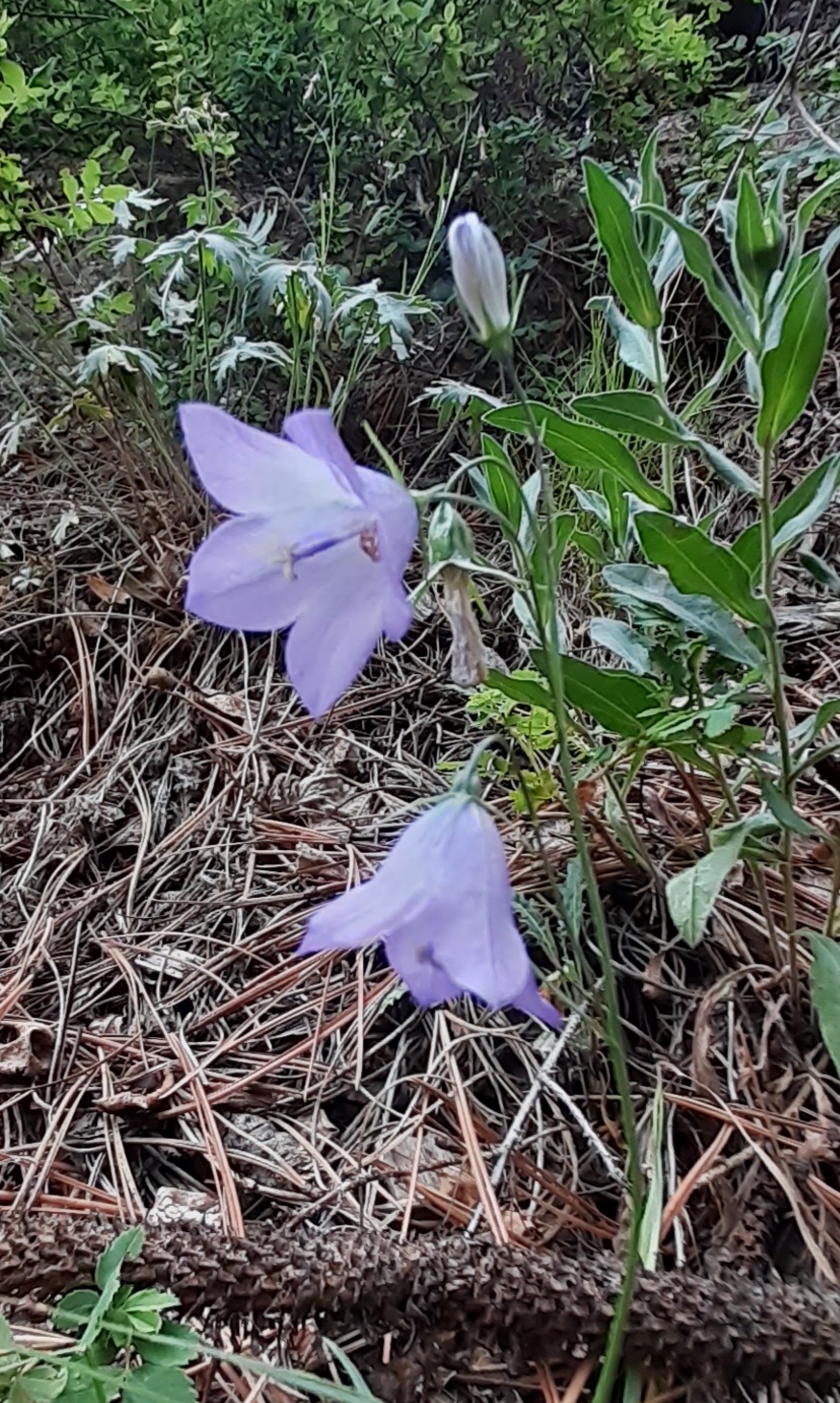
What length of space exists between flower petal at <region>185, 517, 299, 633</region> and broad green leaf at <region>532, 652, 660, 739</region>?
0.35m

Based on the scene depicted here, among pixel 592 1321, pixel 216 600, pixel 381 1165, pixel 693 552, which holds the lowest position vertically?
pixel 381 1165

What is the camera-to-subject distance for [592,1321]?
74 cm

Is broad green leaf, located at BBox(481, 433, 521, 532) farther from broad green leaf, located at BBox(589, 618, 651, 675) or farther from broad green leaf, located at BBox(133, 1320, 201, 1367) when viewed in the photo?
broad green leaf, located at BBox(133, 1320, 201, 1367)

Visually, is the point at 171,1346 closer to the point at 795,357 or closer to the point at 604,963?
the point at 604,963

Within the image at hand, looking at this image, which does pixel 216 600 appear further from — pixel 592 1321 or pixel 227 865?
pixel 227 865

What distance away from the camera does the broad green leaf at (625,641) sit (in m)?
1.06

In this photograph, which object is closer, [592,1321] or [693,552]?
[592,1321]

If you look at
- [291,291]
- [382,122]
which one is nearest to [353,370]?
[291,291]

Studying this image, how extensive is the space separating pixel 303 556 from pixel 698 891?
1.31 ft

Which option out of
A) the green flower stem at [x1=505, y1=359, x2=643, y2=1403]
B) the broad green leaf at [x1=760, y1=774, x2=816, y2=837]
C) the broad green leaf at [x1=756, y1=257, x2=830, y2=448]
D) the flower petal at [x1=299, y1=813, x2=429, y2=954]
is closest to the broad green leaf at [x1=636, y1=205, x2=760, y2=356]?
the broad green leaf at [x1=756, y1=257, x2=830, y2=448]

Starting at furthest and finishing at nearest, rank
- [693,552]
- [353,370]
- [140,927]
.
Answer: [353,370] → [140,927] → [693,552]

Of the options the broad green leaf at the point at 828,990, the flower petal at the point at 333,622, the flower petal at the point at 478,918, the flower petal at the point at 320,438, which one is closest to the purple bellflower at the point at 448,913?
the flower petal at the point at 478,918

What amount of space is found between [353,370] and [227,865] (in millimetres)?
893

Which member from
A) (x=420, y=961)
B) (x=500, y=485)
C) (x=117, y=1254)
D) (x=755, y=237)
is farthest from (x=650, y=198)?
(x=117, y=1254)
